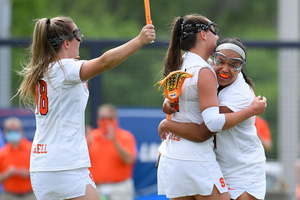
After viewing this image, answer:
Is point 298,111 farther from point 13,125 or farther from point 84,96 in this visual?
point 84,96

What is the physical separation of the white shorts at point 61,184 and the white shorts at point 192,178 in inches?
25.1

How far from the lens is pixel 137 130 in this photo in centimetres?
906

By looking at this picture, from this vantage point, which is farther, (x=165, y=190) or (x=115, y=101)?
(x=115, y=101)

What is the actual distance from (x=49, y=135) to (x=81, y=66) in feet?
1.86

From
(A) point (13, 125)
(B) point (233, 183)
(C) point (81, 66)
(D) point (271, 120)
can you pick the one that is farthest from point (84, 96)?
(D) point (271, 120)

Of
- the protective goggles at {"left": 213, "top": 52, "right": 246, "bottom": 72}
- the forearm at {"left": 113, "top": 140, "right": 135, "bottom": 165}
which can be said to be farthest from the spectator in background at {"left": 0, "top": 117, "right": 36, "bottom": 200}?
the protective goggles at {"left": 213, "top": 52, "right": 246, "bottom": 72}

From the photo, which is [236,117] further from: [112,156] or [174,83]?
[112,156]

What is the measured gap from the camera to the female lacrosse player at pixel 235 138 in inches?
161

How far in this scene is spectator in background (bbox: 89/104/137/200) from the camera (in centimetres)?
862

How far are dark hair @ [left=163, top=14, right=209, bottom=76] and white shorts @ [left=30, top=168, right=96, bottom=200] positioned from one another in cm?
107

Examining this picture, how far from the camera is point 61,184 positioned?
3973mm

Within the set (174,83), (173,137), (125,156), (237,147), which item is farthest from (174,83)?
(125,156)

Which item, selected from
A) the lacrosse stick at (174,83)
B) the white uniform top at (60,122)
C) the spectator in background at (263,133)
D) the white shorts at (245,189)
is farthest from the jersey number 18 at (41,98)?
the spectator in background at (263,133)

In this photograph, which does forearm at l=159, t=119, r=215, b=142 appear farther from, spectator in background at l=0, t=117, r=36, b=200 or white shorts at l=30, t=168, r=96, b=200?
spectator in background at l=0, t=117, r=36, b=200
